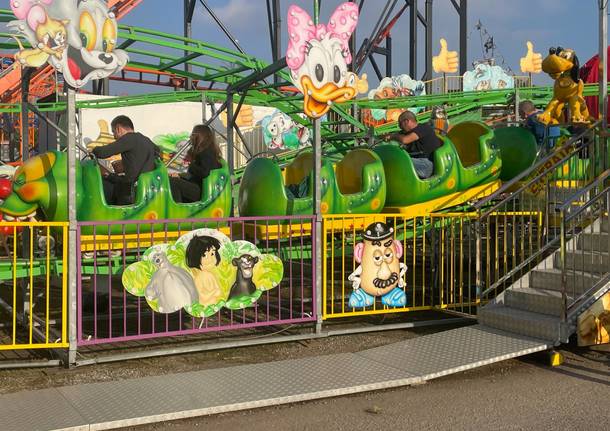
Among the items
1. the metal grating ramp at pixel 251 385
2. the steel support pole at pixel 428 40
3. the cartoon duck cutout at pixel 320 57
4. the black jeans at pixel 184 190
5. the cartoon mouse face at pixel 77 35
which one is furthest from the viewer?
the steel support pole at pixel 428 40

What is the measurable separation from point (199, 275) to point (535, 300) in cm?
287

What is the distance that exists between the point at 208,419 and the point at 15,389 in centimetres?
151

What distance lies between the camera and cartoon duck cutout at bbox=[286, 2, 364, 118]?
5820mm

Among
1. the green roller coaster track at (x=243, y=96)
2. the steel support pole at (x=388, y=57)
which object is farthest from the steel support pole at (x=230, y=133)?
the steel support pole at (x=388, y=57)

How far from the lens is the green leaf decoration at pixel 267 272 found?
5.84 m

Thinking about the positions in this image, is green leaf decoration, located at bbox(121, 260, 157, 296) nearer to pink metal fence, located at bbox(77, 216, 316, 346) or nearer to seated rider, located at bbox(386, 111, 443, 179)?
pink metal fence, located at bbox(77, 216, 316, 346)

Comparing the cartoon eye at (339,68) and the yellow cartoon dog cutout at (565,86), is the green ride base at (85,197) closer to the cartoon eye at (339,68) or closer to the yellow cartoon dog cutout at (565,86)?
the cartoon eye at (339,68)

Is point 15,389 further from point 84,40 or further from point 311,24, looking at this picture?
point 311,24

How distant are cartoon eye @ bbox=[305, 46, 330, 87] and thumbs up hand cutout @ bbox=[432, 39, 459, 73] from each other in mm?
26585

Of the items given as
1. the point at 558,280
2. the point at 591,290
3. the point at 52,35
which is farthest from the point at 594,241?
the point at 52,35

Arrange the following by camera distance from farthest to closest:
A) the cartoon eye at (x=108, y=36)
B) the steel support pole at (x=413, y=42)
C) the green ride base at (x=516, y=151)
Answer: the steel support pole at (x=413, y=42) → the green ride base at (x=516, y=151) → the cartoon eye at (x=108, y=36)

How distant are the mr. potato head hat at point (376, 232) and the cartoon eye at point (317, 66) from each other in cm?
137

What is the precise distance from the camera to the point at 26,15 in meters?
4.79

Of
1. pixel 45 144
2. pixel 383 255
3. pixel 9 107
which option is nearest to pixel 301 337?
pixel 383 255
